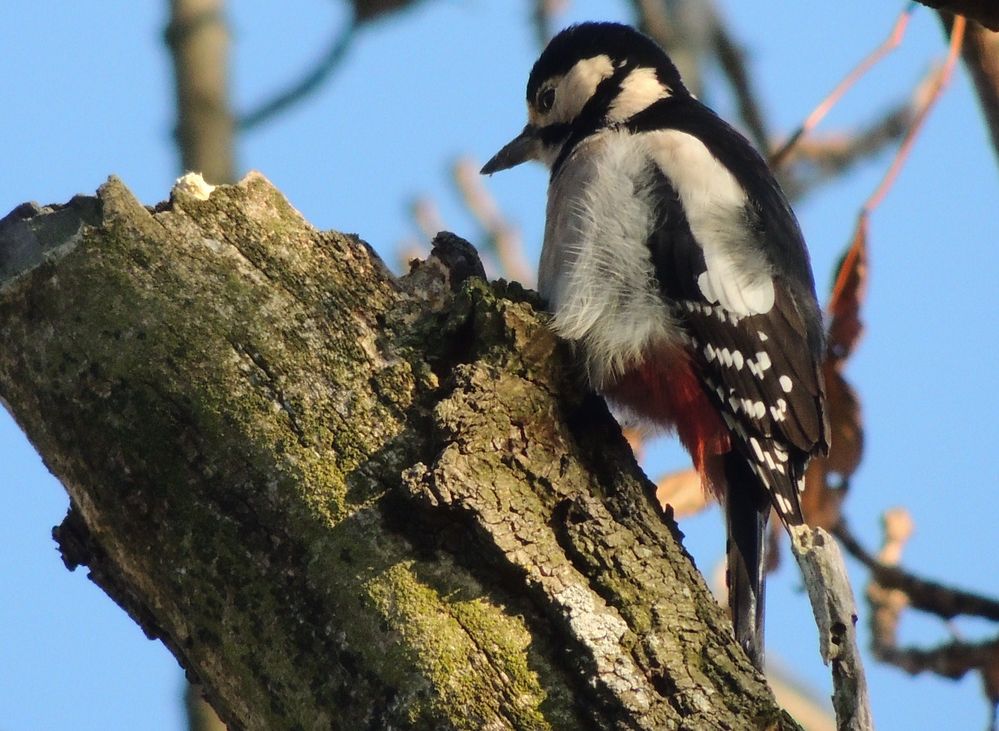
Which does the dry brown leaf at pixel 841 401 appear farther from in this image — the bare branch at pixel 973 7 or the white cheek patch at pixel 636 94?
the bare branch at pixel 973 7

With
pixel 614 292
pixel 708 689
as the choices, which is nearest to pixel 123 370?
pixel 708 689

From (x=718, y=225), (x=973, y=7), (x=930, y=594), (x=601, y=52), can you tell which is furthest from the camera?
(x=601, y=52)

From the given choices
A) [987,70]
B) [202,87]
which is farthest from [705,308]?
[202,87]

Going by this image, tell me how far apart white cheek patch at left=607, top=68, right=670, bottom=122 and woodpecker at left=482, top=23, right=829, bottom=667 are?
0.45m

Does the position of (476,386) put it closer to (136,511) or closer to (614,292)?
(136,511)

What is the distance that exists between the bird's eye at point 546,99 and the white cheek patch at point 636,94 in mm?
255

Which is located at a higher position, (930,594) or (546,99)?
(546,99)

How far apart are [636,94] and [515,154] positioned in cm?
47

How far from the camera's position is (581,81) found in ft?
14.6

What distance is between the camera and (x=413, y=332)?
2510 mm

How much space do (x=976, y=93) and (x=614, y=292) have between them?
112cm

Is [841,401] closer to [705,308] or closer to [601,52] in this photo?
[705,308]

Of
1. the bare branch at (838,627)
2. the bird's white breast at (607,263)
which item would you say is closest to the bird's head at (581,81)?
the bird's white breast at (607,263)

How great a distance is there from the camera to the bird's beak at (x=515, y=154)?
450cm
